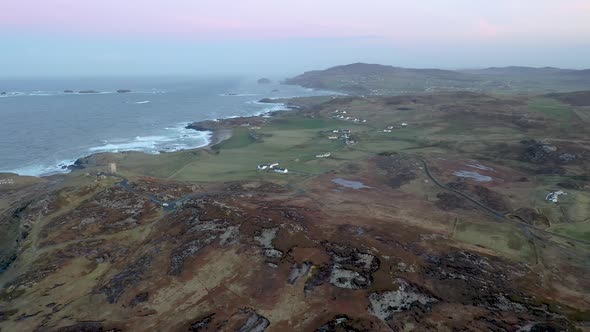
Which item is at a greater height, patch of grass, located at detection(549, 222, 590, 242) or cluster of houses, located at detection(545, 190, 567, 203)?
cluster of houses, located at detection(545, 190, 567, 203)

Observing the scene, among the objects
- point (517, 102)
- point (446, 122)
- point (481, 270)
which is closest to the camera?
point (481, 270)

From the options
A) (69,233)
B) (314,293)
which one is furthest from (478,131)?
(69,233)

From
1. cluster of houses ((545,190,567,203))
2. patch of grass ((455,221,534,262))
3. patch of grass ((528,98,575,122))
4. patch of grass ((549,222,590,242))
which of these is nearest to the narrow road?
patch of grass ((549,222,590,242))

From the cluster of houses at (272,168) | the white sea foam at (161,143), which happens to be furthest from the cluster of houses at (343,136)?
the white sea foam at (161,143)

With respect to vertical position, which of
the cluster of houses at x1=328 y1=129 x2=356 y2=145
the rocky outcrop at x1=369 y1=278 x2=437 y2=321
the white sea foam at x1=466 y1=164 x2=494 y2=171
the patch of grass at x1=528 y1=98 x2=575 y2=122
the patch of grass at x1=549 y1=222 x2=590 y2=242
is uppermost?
the patch of grass at x1=528 y1=98 x2=575 y2=122

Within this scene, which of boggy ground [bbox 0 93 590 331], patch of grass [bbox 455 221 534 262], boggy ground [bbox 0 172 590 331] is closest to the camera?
boggy ground [bbox 0 172 590 331]

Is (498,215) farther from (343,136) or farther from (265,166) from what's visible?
(343,136)

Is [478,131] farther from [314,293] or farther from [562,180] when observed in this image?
[314,293]

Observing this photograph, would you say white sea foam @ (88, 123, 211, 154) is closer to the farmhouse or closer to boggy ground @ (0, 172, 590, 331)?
the farmhouse
